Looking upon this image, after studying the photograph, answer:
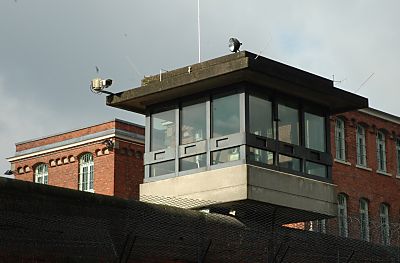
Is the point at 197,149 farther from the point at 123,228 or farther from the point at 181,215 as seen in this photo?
the point at 123,228

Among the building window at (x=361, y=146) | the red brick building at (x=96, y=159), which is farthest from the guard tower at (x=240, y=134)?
the building window at (x=361, y=146)

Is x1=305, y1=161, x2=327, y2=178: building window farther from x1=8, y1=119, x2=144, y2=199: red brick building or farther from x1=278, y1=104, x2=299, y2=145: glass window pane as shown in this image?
x1=8, y1=119, x2=144, y2=199: red brick building

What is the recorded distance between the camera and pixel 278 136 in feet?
66.8

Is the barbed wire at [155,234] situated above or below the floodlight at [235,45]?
below

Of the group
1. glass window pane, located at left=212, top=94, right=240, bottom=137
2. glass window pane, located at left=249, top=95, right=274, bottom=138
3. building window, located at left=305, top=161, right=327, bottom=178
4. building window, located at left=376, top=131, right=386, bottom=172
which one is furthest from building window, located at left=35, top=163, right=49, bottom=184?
glass window pane, located at left=249, top=95, right=274, bottom=138

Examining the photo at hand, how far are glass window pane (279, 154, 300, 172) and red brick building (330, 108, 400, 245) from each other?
1810cm

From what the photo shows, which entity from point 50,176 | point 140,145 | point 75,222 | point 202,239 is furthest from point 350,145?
point 75,222

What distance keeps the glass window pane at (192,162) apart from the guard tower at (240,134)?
23 mm

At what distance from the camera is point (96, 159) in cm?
4194

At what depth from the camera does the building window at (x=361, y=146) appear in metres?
41.6

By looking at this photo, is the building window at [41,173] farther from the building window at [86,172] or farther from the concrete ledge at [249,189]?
the concrete ledge at [249,189]

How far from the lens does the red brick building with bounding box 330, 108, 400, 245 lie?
4012cm

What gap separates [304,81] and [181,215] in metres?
4.82

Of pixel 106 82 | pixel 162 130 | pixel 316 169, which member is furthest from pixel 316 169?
pixel 106 82
